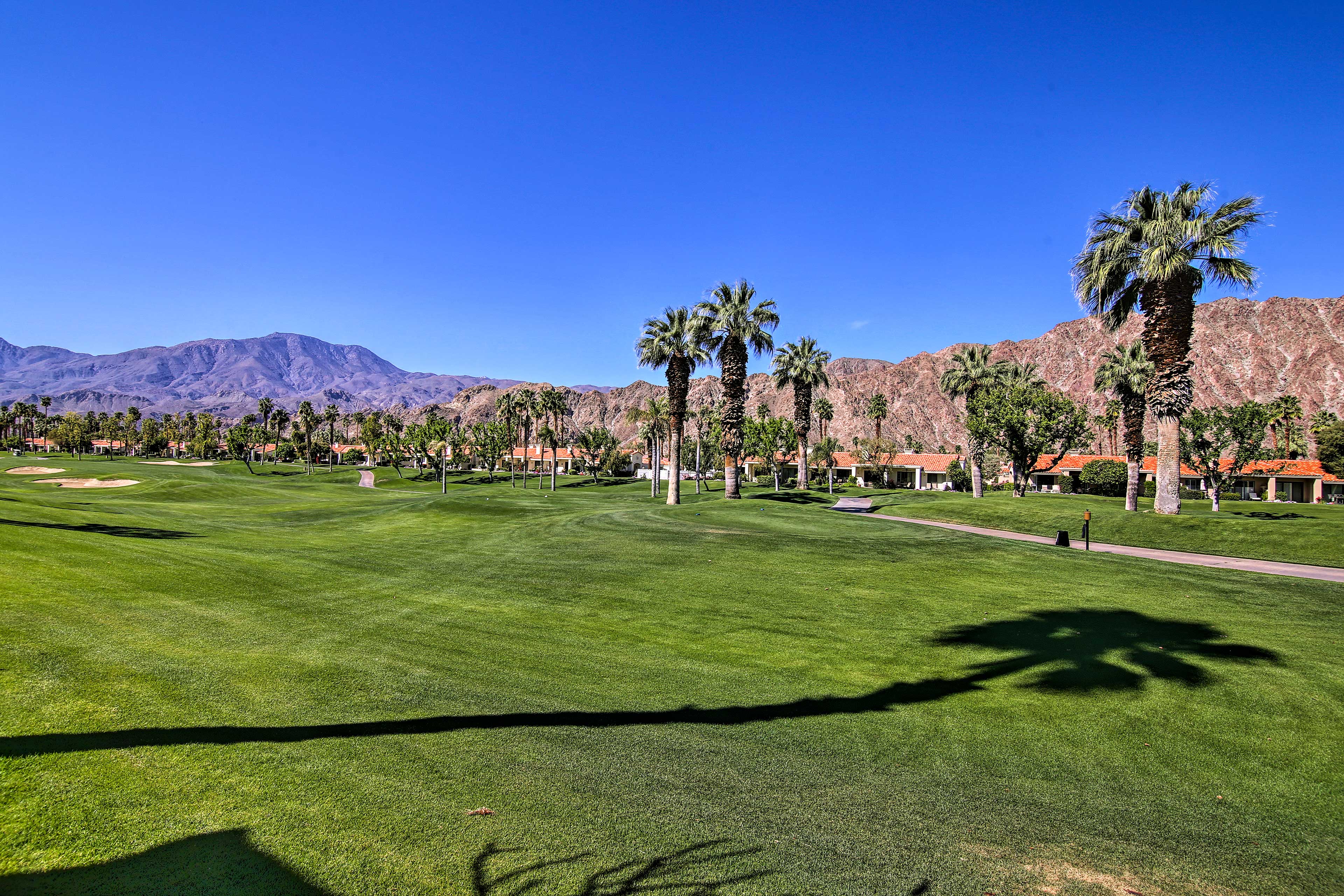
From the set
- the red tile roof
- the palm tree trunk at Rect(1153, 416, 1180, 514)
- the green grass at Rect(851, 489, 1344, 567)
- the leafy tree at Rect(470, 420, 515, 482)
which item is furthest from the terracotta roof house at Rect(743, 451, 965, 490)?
the palm tree trunk at Rect(1153, 416, 1180, 514)

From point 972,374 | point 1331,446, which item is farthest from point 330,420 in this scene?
point 1331,446

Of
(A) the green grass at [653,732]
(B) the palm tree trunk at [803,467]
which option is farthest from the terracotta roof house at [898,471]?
(A) the green grass at [653,732]

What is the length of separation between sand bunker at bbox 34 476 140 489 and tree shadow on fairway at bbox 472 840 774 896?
6235 cm

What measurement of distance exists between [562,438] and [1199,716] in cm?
14923

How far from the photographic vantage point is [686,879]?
168 inches

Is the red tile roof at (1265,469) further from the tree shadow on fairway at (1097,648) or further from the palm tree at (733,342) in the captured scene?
the tree shadow on fairway at (1097,648)

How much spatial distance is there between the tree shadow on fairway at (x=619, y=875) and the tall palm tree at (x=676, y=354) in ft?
112

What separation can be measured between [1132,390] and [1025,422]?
676 cm

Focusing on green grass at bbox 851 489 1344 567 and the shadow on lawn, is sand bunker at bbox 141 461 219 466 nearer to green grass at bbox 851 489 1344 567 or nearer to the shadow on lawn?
green grass at bbox 851 489 1344 567

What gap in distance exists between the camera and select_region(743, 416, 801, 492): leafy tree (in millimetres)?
71375

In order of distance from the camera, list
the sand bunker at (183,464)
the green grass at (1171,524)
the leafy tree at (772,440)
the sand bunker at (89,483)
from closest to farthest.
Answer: the green grass at (1171,524) → the sand bunker at (89,483) → the leafy tree at (772,440) → the sand bunker at (183,464)

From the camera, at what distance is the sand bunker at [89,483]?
5128cm

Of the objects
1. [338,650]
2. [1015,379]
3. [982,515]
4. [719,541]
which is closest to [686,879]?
[338,650]

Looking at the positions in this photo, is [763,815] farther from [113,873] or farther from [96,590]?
[96,590]
